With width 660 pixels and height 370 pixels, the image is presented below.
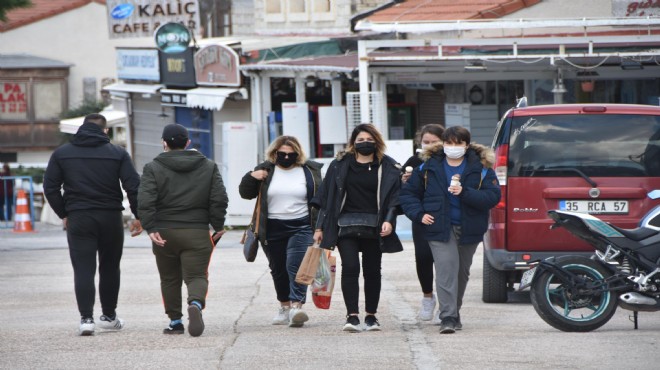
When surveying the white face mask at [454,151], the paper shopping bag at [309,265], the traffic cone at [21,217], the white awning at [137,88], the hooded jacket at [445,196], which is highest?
the white awning at [137,88]

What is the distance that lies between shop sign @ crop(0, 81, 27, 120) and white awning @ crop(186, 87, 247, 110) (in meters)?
23.8

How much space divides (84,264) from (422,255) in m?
2.62

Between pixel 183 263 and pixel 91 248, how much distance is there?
80cm

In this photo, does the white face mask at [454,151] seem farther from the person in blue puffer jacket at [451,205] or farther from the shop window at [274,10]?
the shop window at [274,10]

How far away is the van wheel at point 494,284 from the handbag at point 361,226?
90.5 inches

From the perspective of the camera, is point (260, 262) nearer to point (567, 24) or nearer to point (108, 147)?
point (567, 24)

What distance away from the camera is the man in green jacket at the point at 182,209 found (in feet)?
31.9

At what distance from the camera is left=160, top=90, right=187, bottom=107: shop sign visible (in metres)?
27.8

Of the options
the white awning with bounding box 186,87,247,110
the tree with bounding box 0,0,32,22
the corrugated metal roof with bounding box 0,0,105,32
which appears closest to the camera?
the tree with bounding box 0,0,32,22

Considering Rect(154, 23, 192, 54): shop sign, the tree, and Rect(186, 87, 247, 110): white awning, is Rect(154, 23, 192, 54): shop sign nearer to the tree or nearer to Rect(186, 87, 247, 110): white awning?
Rect(186, 87, 247, 110): white awning

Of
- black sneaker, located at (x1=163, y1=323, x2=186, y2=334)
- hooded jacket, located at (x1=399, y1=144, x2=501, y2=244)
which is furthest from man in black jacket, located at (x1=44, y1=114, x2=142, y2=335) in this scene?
hooded jacket, located at (x1=399, y1=144, x2=501, y2=244)

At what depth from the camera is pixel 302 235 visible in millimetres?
10211

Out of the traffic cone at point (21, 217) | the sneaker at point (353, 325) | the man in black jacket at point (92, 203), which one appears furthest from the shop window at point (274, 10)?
the sneaker at point (353, 325)

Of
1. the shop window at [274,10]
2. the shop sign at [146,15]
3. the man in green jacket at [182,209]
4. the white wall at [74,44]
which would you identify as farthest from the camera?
the white wall at [74,44]
